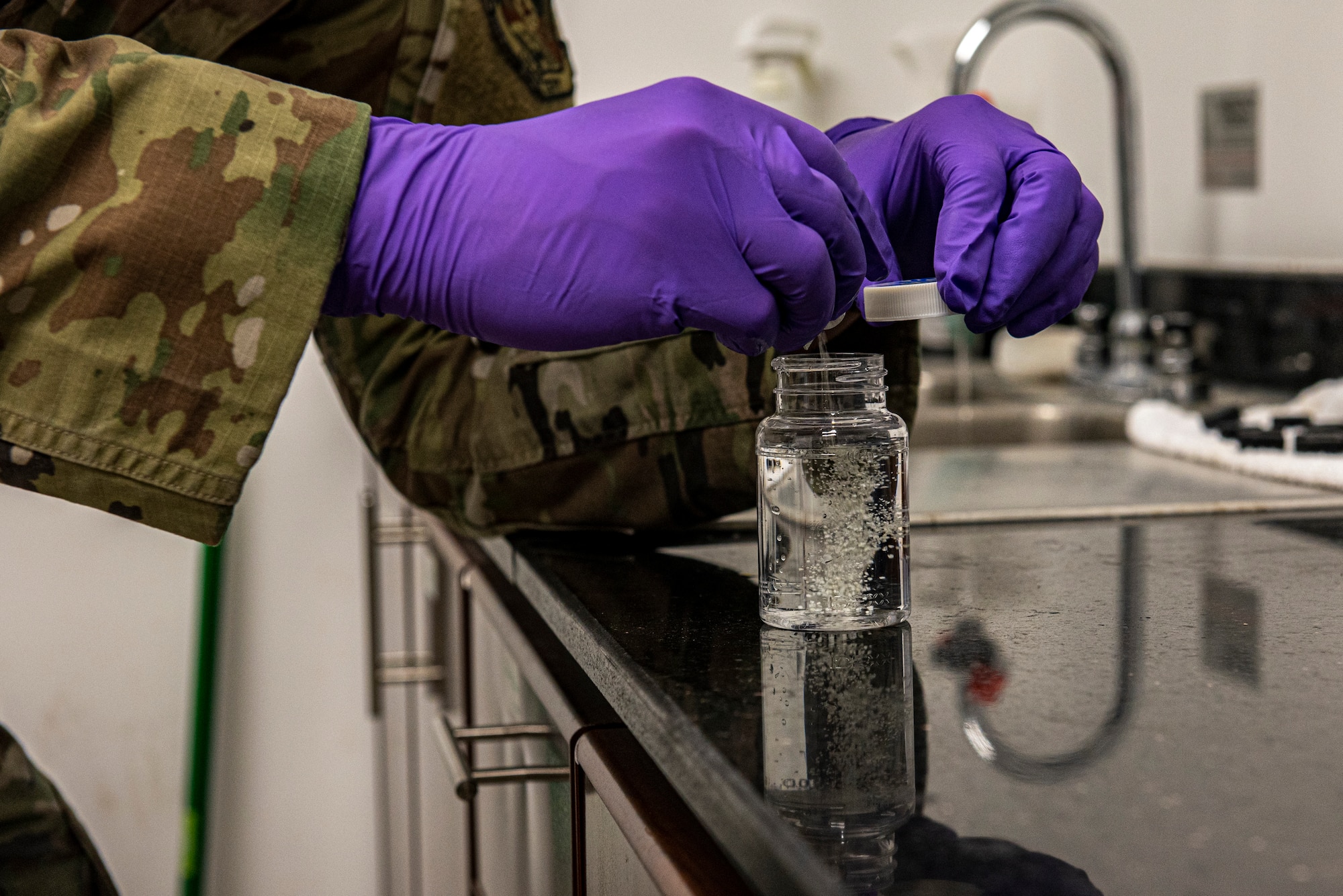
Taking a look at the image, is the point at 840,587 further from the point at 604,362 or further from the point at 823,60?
the point at 823,60

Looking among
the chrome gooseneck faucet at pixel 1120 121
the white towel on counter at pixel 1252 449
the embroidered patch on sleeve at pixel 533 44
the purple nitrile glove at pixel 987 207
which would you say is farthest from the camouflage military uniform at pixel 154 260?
the chrome gooseneck faucet at pixel 1120 121

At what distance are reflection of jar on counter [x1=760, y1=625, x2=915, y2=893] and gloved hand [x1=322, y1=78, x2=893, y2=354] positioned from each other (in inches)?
6.7

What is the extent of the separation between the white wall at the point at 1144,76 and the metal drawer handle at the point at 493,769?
1305 millimetres

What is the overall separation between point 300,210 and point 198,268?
6 cm

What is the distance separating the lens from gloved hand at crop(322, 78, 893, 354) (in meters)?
0.64

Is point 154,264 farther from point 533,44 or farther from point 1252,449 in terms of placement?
point 1252,449

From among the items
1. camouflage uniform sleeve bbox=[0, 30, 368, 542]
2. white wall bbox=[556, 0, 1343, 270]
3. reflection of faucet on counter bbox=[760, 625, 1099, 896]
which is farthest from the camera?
white wall bbox=[556, 0, 1343, 270]

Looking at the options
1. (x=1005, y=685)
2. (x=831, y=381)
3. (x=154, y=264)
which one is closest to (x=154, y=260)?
(x=154, y=264)

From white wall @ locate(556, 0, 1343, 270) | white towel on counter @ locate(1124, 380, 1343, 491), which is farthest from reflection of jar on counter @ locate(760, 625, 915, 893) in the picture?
white wall @ locate(556, 0, 1343, 270)

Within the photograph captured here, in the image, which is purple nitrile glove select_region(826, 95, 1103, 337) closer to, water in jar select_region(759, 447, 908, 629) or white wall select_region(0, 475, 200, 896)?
water in jar select_region(759, 447, 908, 629)

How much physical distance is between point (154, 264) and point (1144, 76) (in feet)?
6.73

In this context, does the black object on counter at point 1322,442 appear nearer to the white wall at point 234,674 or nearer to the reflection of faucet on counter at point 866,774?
the reflection of faucet on counter at point 866,774

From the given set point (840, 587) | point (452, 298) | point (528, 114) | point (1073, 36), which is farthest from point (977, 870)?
point (1073, 36)

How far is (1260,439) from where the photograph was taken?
1.19 metres
